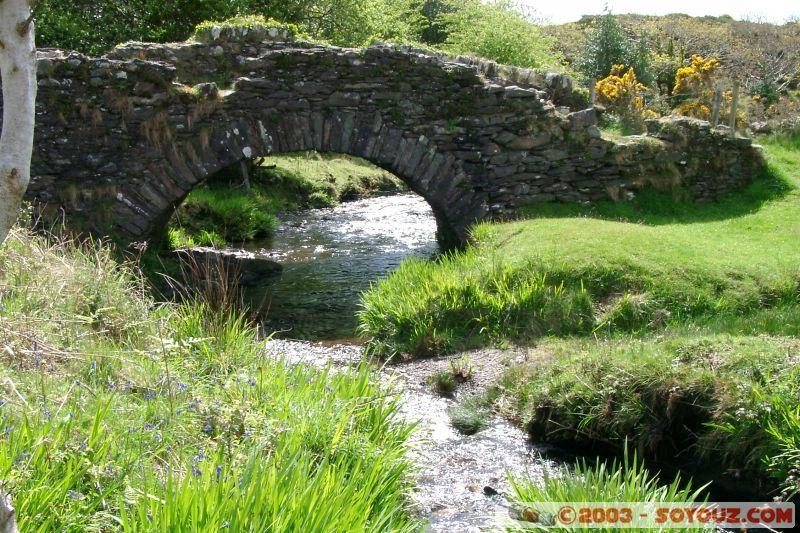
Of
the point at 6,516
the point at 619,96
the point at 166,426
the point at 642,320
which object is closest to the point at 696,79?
the point at 619,96

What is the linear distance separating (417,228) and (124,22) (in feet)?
29.9

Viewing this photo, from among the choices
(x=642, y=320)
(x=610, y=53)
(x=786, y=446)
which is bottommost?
(x=642, y=320)

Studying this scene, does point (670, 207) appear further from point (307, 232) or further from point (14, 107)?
point (14, 107)

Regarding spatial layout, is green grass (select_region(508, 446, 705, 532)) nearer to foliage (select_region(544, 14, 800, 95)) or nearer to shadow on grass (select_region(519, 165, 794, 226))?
shadow on grass (select_region(519, 165, 794, 226))

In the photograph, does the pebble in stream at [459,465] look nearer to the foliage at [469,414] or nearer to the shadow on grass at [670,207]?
the foliage at [469,414]

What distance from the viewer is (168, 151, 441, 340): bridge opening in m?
12.5

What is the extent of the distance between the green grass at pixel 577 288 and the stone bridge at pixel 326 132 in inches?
84.2

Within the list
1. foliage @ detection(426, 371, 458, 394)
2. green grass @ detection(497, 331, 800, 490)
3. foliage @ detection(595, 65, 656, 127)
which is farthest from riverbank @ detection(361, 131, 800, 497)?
foliage @ detection(595, 65, 656, 127)

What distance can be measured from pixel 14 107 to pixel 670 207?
39.4 ft

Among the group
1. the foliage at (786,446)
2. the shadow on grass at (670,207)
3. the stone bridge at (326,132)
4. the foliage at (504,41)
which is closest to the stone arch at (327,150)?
the stone bridge at (326,132)

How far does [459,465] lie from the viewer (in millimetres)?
6777

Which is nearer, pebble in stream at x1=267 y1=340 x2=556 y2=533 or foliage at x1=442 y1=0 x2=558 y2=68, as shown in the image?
pebble in stream at x1=267 y1=340 x2=556 y2=533

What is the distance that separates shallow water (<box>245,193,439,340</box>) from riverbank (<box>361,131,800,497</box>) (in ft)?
4.97

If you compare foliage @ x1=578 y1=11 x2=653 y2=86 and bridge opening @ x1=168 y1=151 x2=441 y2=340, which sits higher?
foliage @ x1=578 y1=11 x2=653 y2=86
